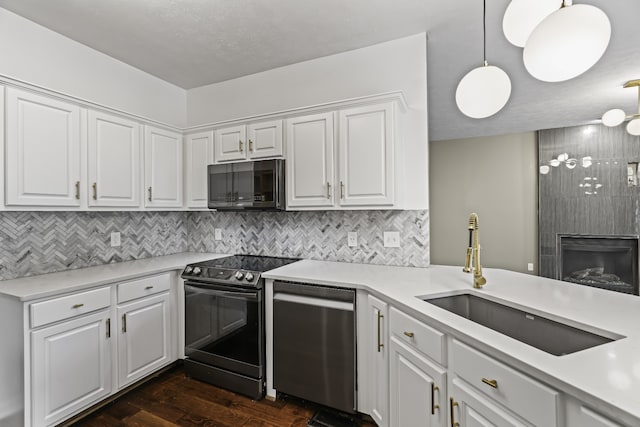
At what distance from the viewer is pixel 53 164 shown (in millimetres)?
2082

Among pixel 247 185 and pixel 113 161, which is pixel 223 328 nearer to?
pixel 247 185

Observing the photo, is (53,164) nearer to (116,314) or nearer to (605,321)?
(116,314)

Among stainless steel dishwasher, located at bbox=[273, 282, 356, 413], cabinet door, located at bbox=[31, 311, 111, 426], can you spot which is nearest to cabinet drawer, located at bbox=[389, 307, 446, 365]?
stainless steel dishwasher, located at bbox=[273, 282, 356, 413]

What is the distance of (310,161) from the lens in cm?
245

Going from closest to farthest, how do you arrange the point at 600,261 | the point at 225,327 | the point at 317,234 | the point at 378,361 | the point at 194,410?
1. the point at 378,361
2. the point at 194,410
3. the point at 225,327
4. the point at 317,234
5. the point at 600,261

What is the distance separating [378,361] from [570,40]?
5.80 feet

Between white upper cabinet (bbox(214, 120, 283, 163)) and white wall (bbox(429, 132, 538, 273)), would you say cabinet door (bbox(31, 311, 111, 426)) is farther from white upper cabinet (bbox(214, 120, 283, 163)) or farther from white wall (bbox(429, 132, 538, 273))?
white wall (bbox(429, 132, 538, 273))

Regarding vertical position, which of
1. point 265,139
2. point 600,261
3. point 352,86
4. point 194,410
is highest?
point 352,86

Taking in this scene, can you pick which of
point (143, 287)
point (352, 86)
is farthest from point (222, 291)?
point (352, 86)

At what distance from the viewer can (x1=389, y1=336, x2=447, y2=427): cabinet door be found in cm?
136

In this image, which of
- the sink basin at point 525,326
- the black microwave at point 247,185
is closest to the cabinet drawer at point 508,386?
the sink basin at point 525,326

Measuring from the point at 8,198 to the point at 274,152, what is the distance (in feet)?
5.78

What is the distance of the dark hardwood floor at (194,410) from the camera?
6.55 feet

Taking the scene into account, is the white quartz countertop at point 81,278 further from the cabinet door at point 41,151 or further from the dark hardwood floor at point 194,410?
the dark hardwood floor at point 194,410
